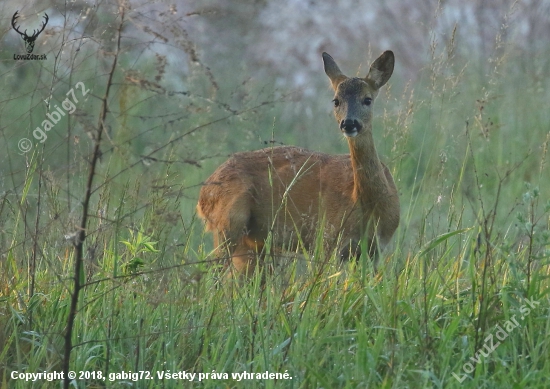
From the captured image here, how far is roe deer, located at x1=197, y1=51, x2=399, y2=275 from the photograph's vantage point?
6754mm

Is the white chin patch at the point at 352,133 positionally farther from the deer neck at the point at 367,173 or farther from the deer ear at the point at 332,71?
the deer ear at the point at 332,71

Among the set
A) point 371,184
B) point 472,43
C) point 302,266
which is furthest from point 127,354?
point 472,43

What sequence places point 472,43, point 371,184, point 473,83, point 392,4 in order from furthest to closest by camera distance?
point 392,4 < point 472,43 < point 473,83 < point 371,184

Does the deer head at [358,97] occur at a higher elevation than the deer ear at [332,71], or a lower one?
lower

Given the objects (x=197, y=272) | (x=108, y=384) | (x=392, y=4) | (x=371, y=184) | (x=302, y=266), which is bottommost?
(x=108, y=384)

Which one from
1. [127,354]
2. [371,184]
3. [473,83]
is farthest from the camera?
[473,83]

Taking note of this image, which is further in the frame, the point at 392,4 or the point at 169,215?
the point at 392,4

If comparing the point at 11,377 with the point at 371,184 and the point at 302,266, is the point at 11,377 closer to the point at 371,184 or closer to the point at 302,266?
the point at 302,266

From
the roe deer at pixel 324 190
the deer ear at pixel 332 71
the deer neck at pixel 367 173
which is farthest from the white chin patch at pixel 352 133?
the deer ear at pixel 332 71

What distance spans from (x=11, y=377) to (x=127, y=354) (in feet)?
1.77

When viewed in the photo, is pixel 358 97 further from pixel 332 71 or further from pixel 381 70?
pixel 332 71

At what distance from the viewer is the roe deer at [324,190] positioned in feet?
22.2

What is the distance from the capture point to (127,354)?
14.9 feet

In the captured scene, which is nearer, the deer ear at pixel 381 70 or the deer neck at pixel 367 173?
the deer neck at pixel 367 173
